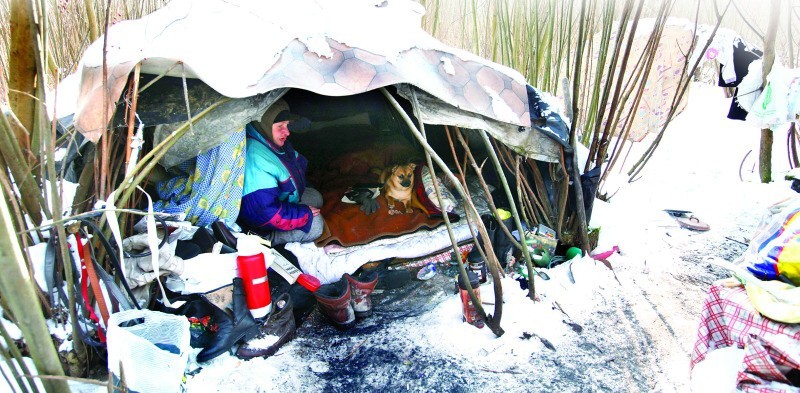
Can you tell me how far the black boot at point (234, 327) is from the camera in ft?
8.53

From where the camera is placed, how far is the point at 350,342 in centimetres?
292

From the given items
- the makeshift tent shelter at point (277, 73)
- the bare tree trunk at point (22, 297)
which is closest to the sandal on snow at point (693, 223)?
the makeshift tent shelter at point (277, 73)

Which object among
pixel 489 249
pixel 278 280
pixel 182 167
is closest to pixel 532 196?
pixel 489 249

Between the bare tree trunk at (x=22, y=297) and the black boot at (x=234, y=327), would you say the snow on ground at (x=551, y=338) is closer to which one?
the black boot at (x=234, y=327)

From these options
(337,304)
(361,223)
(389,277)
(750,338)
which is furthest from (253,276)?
(750,338)

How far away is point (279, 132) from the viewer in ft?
11.1

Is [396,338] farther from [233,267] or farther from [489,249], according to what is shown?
[233,267]

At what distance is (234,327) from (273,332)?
225 mm

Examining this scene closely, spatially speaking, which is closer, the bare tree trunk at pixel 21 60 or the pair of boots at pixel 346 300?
the bare tree trunk at pixel 21 60

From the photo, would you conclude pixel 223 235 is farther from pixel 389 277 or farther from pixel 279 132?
pixel 389 277

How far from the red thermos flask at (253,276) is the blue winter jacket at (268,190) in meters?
0.58

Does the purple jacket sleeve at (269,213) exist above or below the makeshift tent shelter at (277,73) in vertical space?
below

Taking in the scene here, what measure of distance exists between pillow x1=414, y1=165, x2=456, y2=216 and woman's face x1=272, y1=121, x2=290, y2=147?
1.26m

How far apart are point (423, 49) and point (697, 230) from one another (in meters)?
3.05
